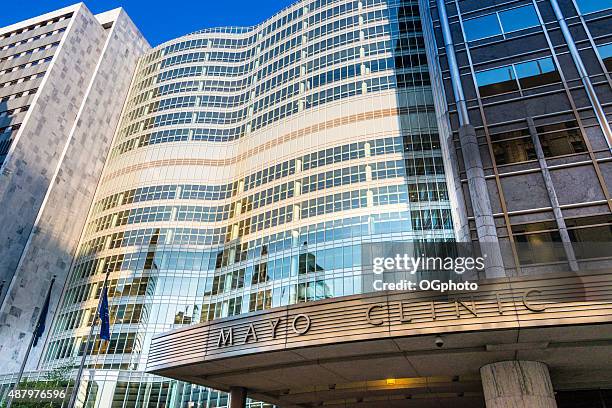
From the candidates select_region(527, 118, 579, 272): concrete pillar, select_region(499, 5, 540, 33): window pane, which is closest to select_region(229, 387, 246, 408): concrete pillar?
select_region(527, 118, 579, 272): concrete pillar

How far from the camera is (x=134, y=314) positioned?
160 feet

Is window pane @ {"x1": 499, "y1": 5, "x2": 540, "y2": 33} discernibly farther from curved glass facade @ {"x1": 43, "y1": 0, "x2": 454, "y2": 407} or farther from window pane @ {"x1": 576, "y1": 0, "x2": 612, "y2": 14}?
curved glass facade @ {"x1": 43, "y1": 0, "x2": 454, "y2": 407}

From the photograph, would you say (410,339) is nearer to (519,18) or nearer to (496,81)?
(496,81)

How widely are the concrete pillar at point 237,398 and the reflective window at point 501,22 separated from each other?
70.4ft

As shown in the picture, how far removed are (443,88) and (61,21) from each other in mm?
80661

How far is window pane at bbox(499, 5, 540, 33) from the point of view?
2180cm

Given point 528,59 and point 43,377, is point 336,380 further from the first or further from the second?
point 43,377

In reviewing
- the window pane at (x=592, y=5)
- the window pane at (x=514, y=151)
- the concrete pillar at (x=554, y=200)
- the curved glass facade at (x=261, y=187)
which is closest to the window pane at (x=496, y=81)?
the concrete pillar at (x=554, y=200)

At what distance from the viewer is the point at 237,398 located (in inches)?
759

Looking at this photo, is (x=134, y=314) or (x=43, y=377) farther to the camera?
(x=134, y=314)

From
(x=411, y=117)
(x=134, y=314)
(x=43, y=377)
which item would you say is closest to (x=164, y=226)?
(x=134, y=314)

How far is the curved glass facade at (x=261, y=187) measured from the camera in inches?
1694

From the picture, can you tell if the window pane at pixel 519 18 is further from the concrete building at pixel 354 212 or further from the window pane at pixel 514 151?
the window pane at pixel 514 151

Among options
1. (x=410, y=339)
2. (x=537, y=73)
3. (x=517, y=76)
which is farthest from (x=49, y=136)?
(x=410, y=339)
